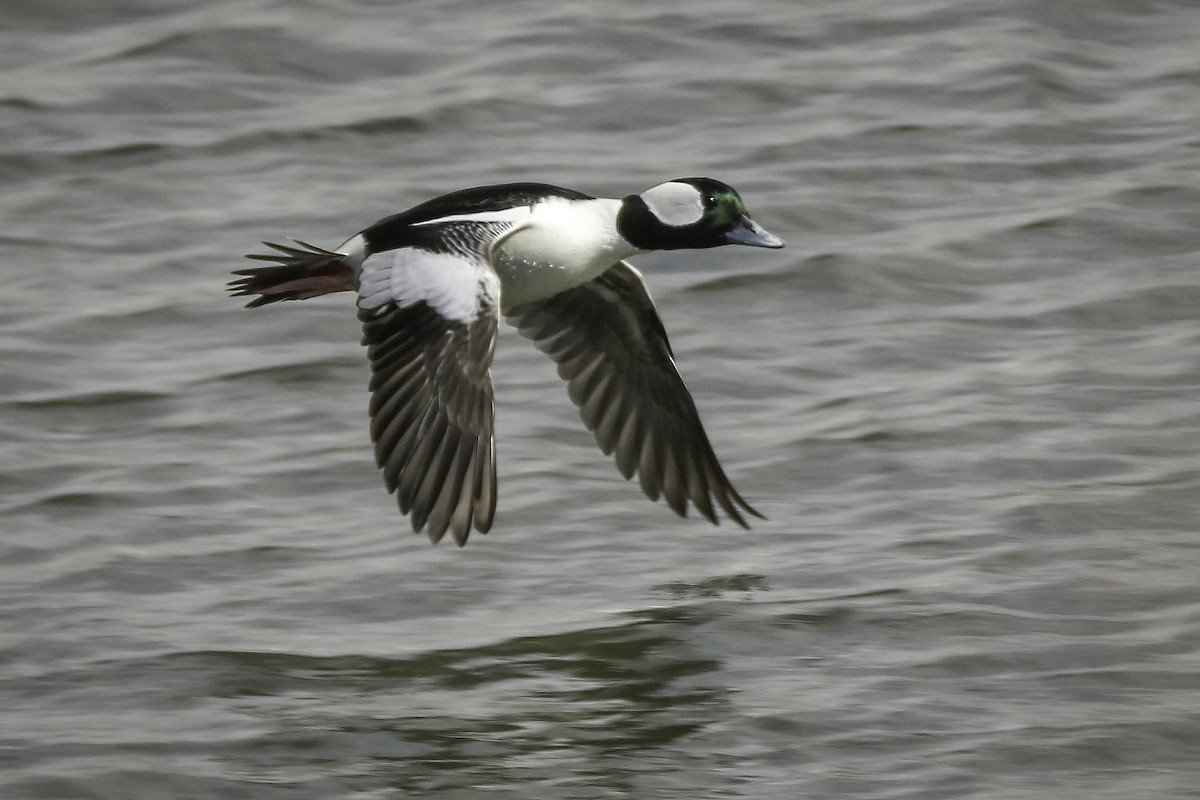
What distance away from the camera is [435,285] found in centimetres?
491

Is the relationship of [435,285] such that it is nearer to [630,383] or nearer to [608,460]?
[630,383]

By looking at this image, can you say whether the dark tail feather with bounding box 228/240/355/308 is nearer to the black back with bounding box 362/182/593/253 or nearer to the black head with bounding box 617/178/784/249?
the black back with bounding box 362/182/593/253

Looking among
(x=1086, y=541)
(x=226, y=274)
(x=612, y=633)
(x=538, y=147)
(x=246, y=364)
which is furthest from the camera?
(x=538, y=147)

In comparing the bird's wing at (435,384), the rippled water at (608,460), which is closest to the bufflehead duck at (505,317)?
the bird's wing at (435,384)

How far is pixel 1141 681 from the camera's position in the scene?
188 inches

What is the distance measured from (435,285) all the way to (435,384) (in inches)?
11.4

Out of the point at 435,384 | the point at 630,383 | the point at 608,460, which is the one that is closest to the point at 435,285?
the point at 435,384

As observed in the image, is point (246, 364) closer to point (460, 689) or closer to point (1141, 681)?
point (460, 689)

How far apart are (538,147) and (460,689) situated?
4.36 m

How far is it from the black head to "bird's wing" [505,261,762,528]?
16.6 inches

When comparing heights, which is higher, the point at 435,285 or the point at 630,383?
the point at 435,285

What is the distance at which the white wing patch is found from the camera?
488cm

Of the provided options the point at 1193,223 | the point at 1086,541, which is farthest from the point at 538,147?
the point at 1086,541

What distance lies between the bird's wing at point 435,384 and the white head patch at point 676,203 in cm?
71
